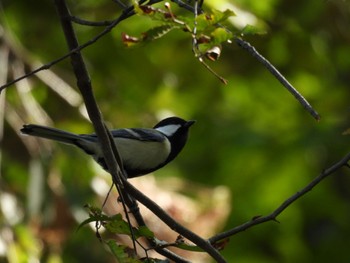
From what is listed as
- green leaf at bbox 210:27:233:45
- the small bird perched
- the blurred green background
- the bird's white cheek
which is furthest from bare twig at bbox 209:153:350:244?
the blurred green background

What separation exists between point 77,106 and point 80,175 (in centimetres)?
61

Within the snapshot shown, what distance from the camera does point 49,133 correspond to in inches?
147

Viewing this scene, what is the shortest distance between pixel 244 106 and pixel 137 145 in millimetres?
4308

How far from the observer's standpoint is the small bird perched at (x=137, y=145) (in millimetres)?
3912

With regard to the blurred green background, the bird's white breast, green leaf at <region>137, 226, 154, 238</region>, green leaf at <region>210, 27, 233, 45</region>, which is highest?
the blurred green background

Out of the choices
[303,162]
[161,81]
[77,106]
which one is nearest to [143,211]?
[77,106]

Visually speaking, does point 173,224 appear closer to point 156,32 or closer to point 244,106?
point 156,32

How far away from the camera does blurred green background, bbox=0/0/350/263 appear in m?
6.82

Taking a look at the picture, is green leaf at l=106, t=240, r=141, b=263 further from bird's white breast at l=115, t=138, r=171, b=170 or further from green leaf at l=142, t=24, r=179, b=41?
bird's white breast at l=115, t=138, r=171, b=170

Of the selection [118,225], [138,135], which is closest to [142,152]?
[138,135]

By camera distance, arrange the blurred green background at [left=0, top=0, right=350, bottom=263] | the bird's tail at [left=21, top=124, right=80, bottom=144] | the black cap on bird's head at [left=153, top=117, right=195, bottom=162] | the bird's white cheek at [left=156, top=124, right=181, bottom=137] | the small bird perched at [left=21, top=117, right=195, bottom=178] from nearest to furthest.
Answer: the bird's tail at [left=21, top=124, right=80, bottom=144] → the small bird perched at [left=21, top=117, right=195, bottom=178] → the black cap on bird's head at [left=153, top=117, right=195, bottom=162] → the bird's white cheek at [left=156, top=124, right=181, bottom=137] → the blurred green background at [left=0, top=0, right=350, bottom=263]

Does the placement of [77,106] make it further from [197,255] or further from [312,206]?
[312,206]

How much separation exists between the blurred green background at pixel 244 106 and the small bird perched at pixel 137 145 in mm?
1612

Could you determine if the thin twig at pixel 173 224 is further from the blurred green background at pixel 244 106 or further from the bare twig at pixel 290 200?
the blurred green background at pixel 244 106
